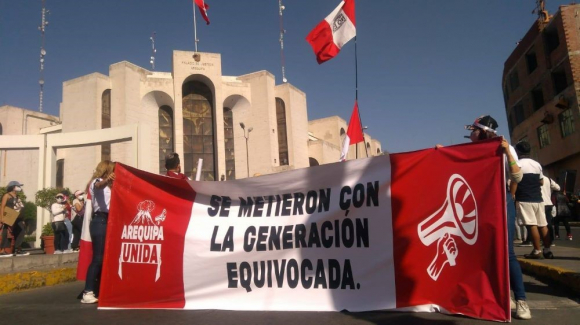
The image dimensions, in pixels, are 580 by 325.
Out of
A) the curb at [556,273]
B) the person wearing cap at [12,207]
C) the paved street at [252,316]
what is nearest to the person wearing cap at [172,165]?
the paved street at [252,316]

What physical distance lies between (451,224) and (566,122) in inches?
1073

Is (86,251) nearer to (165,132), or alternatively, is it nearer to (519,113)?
(165,132)

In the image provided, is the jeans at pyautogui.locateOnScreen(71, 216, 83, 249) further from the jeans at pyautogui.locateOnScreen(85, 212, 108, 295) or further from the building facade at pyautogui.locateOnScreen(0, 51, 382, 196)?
the building facade at pyautogui.locateOnScreen(0, 51, 382, 196)

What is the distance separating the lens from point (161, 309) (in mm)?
4258

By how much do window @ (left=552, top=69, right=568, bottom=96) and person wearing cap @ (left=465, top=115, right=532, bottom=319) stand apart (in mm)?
27945

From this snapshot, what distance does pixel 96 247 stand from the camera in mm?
4809

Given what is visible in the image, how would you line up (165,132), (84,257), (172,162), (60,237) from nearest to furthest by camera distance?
(84,257) → (172,162) → (60,237) → (165,132)

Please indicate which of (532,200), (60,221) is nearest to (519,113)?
(532,200)

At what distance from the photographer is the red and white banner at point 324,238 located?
3502 mm

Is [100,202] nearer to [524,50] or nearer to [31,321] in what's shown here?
[31,321]

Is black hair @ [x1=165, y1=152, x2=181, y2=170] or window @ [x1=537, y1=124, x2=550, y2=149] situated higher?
window @ [x1=537, y1=124, x2=550, y2=149]

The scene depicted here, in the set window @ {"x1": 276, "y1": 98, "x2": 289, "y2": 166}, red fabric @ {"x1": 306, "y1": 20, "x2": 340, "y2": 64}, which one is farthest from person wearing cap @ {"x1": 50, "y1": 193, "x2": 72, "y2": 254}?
window @ {"x1": 276, "y1": 98, "x2": 289, "y2": 166}

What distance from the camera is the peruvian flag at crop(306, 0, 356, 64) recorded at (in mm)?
9353

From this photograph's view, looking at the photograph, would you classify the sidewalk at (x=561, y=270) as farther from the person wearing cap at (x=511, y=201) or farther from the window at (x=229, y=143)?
the window at (x=229, y=143)
